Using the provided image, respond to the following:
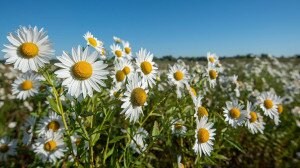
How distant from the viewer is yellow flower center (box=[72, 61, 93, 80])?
207 centimetres

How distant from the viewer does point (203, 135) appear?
8.55 feet

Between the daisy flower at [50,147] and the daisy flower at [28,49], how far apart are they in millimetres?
966

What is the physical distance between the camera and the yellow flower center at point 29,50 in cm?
204

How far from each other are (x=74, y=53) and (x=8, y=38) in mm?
401

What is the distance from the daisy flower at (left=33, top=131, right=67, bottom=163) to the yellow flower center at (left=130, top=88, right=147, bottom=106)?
854mm

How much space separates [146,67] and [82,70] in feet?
3.45

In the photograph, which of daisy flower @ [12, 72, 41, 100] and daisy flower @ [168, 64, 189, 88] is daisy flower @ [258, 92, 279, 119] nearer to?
daisy flower @ [168, 64, 189, 88]

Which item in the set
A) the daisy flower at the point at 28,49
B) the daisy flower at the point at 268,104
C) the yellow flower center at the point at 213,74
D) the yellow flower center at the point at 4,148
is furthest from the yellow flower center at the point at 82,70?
the daisy flower at the point at 268,104

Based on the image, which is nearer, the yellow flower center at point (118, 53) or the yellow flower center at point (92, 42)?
the yellow flower center at point (92, 42)

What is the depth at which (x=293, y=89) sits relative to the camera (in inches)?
280

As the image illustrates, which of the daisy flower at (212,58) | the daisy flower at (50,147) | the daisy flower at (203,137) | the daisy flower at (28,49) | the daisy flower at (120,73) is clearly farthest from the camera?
the daisy flower at (212,58)

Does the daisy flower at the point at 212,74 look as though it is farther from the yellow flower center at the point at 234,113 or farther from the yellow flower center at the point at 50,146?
the yellow flower center at the point at 50,146

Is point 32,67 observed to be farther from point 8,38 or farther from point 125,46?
point 125,46

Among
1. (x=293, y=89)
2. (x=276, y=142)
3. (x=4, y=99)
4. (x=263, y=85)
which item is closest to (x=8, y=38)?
(x=276, y=142)
